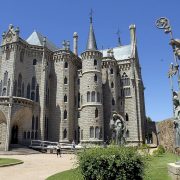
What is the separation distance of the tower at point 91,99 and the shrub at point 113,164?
3143 centimetres

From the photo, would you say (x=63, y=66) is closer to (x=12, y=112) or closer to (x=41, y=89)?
(x=41, y=89)

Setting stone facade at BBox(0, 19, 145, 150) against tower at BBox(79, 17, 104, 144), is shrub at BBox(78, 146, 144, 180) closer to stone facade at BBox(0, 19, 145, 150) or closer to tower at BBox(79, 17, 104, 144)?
stone facade at BBox(0, 19, 145, 150)

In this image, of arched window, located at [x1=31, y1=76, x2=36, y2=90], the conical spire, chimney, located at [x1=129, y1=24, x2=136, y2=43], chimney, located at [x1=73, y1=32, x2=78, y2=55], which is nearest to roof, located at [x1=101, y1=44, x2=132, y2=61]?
chimney, located at [x1=129, y1=24, x2=136, y2=43]

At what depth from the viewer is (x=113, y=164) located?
820 centimetres

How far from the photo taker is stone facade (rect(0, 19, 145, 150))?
38781 mm

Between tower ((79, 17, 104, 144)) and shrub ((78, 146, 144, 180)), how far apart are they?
1237 inches

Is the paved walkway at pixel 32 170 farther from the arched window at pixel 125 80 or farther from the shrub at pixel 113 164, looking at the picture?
the arched window at pixel 125 80

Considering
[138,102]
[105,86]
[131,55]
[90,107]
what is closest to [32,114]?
[90,107]

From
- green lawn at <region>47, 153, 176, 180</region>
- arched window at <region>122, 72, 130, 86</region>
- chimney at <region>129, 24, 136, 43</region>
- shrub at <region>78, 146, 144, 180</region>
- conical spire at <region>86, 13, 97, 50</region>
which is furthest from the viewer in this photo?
chimney at <region>129, 24, 136, 43</region>

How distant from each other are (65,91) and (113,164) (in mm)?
35769

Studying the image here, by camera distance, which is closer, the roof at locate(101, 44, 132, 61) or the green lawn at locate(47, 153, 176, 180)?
the green lawn at locate(47, 153, 176, 180)

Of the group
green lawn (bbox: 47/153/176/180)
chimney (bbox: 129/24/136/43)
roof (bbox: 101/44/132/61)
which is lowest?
green lawn (bbox: 47/153/176/180)

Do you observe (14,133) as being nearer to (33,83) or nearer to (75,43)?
(33,83)

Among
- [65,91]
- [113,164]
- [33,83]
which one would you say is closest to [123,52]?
[65,91]
